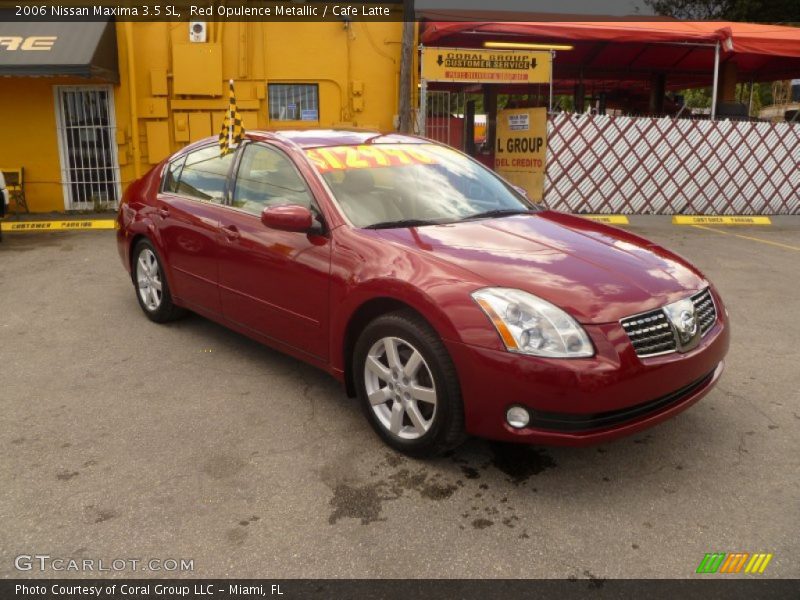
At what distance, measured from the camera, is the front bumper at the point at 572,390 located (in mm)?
2729

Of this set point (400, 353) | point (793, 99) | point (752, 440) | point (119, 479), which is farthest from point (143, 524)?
point (793, 99)

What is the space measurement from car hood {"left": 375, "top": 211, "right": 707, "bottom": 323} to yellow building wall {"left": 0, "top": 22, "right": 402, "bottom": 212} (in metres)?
9.52

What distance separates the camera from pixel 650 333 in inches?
114

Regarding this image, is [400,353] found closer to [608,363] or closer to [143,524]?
[608,363]

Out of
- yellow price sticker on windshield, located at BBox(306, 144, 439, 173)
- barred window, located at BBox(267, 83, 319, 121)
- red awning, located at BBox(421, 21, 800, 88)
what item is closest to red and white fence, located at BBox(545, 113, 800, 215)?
red awning, located at BBox(421, 21, 800, 88)

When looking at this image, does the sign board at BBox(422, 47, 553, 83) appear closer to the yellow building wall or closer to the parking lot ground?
the yellow building wall

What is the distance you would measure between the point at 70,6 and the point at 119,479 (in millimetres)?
11415

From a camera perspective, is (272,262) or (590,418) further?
(272,262)

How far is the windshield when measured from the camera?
12.2 feet

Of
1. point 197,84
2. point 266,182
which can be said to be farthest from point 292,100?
→ point 266,182

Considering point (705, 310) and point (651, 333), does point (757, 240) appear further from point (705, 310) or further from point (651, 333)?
point (651, 333)

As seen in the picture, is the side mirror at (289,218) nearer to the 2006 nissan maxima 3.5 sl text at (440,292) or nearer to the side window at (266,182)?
the 2006 nissan maxima 3.5 sl text at (440,292)

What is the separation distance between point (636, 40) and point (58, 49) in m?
9.71

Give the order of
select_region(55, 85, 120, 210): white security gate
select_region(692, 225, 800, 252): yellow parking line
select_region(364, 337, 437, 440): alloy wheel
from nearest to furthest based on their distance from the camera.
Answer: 1. select_region(364, 337, 437, 440): alloy wheel
2. select_region(692, 225, 800, 252): yellow parking line
3. select_region(55, 85, 120, 210): white security gate
